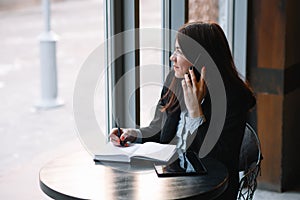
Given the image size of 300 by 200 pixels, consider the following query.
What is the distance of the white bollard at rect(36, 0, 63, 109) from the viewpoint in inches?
210

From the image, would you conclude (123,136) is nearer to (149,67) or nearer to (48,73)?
(149,67)

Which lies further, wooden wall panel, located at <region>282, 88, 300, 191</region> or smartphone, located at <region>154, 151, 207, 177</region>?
wooden wall panel, located at <region>282, 88, 300, 191</region>

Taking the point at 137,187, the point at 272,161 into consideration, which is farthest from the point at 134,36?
the point at 272,161

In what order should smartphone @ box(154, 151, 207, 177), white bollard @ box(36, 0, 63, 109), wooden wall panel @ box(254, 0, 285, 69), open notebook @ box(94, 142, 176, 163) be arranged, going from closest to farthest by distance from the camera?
smartphone @ box(154, 151, 207, 177) → open notebook @ box(94, 142, 176, 163) → wooden wall panel @ box(254, 0, 285, 69) → white bollard @ box(36, 0, 63, 109)

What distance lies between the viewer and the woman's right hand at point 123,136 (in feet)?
8.02

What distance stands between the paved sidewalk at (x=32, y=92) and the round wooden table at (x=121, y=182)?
3.91 ft

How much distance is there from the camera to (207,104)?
2.48m

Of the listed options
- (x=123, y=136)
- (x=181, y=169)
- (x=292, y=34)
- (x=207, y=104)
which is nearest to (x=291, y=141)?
(x=292, y=34)

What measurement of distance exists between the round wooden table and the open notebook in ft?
0.11

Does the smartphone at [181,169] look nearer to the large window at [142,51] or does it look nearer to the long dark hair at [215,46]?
the long dark hair at [215,46]

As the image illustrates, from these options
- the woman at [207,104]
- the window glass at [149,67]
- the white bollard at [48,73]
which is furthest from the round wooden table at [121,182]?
the white bollard at [48,73]

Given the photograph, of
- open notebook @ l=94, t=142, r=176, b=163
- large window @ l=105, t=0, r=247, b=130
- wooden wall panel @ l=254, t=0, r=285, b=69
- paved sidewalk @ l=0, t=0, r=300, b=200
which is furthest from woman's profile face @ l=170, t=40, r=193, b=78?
wooden wall panel @ l=254, t=0, r=285, b=69

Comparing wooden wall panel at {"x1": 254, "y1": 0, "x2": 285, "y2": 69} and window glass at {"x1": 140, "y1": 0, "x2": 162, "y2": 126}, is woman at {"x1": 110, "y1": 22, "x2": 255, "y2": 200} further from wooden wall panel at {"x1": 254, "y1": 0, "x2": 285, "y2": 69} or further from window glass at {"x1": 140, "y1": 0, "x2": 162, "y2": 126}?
wooden wall panel at {"x1": 254, "y1": 0, "x2": 285, "y2": 69}

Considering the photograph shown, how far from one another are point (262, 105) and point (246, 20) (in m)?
0.56
